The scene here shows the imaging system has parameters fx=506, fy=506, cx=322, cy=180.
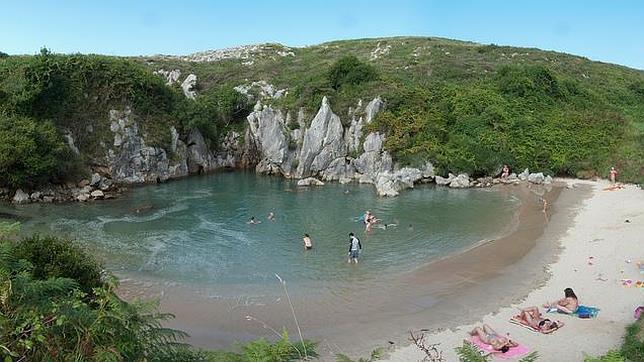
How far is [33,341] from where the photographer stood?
613 cm

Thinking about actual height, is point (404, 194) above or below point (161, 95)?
below

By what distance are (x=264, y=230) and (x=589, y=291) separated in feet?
62.3

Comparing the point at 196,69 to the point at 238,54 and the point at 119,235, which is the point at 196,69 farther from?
the point at 119,235

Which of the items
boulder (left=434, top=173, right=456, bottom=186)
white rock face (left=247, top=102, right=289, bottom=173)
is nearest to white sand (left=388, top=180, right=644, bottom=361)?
boulder (left=434, top=173, right=456, bottom=186)

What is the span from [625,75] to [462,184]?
52.9m

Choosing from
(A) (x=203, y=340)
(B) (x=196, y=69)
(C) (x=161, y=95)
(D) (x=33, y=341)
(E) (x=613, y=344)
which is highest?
(B) (x=196, y=69)

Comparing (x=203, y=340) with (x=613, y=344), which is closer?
(x=613, y=344)

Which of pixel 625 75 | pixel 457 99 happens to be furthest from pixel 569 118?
pixel 625 75

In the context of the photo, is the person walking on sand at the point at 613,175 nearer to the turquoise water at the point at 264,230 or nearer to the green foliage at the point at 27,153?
the turquoise water at the point at 264,230

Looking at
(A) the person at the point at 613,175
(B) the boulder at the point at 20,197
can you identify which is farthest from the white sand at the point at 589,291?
(B) the boulder at the point at 20,197

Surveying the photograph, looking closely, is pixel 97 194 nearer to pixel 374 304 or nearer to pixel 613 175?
pixel 374 304

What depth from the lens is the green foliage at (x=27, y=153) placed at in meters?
38.2

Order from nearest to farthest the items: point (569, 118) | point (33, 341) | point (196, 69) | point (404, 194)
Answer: point (33, 341)
point (404, 194)
point (569, 118)
point (196, 69)

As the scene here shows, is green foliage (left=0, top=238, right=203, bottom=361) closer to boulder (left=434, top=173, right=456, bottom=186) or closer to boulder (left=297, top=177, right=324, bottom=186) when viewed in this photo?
boulder (left=297, top=177, right=324, bottom=186)
